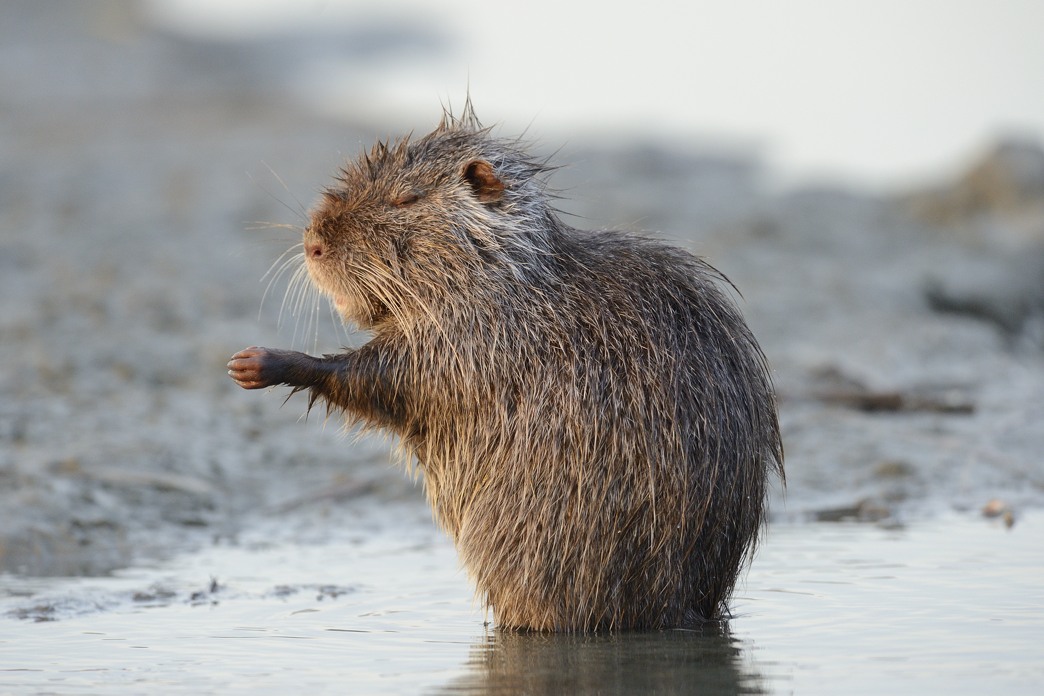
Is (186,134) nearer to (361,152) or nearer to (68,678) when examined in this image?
(361,152)

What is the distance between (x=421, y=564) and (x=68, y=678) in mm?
1941

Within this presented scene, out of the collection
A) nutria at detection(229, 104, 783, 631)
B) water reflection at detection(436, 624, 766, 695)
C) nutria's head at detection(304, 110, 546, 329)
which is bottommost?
water reflection at detection(436, 624, 766, 695)

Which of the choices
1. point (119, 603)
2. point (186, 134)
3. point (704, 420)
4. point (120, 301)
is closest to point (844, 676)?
point (704, 420)

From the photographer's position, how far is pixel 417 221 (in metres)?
4.76

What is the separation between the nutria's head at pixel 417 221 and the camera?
15.2 feet

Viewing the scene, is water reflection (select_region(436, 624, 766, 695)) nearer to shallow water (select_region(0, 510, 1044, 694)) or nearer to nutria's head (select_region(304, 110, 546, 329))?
shallow water (select_region(0, 510, 1044, 694))

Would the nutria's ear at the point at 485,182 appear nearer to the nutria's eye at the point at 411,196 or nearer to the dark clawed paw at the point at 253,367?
the nutria's eye at the point at 411,196

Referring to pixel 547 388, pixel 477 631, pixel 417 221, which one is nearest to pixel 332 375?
Answer: pixel 417 221

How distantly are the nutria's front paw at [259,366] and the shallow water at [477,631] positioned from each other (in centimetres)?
72

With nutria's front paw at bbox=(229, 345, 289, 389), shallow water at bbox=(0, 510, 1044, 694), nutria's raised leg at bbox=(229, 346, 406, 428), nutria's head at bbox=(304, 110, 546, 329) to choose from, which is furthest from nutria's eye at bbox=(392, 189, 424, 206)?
shallow water at bbox=(0, 510, 1044, 694)

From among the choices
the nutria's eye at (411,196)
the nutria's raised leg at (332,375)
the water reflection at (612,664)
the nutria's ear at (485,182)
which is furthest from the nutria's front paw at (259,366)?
the water reflection at (612,664)

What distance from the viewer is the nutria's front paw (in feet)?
14.8

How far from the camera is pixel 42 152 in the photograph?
13.4 metres

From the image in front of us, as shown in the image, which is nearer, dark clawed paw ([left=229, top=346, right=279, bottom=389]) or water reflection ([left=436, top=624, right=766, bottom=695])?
water reflection ([left=436, top=624, right=766, bottom=695])
